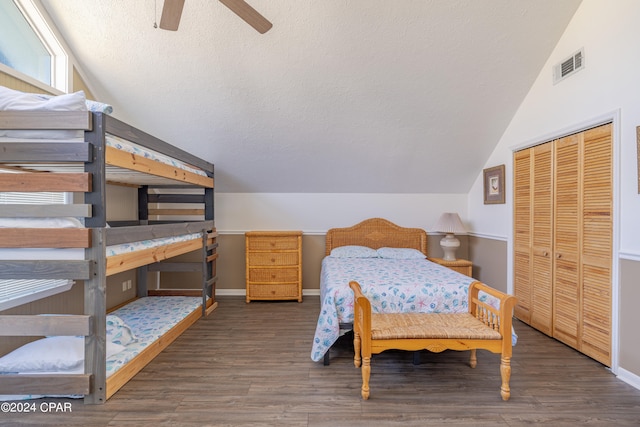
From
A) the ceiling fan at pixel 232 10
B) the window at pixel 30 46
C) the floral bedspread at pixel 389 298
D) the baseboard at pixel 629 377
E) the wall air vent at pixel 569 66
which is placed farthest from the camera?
the wall air vent at pixel 569 66

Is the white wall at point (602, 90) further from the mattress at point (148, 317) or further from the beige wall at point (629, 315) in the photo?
the mattress at point (148, 317)

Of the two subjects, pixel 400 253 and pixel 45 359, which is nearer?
pixel 45 359

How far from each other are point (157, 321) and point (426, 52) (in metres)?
3.58

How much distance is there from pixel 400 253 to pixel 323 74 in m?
2.36

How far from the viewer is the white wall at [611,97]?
212 centimetres

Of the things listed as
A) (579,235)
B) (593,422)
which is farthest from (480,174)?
(593,422)

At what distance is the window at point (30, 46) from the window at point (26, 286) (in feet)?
3.20

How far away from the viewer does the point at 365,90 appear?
316cm

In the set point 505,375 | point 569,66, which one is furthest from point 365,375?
point 569,66

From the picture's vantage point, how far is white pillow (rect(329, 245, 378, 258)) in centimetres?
404

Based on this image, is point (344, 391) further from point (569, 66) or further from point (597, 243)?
point (569, 66)

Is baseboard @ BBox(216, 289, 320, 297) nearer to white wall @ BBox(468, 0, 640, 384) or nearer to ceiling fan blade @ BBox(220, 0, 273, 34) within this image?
white wall @ BBox(468, 0, 640, 384)

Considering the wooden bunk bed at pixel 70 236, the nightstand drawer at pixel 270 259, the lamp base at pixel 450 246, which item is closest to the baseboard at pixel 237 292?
the nightstand drawer at pixel 270 259

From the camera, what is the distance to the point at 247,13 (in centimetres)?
204
